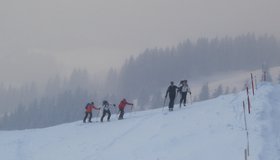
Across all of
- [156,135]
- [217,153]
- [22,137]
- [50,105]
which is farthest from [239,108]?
[50,105]

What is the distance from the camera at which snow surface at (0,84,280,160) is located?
20.5 metres

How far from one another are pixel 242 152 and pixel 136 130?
404 inches

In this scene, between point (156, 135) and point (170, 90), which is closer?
point (156, 135)

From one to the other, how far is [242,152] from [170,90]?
1345 cm

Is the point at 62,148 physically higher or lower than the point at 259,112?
lower

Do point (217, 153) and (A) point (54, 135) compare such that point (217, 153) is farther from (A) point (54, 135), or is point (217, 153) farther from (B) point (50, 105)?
(B) point (50, 105)

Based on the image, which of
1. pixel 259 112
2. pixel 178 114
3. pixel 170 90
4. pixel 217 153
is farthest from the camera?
pixel 170 90

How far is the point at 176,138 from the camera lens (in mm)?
23969

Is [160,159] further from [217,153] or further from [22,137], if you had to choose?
[22,137]

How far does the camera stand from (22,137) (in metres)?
35.6

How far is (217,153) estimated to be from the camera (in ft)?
65.8

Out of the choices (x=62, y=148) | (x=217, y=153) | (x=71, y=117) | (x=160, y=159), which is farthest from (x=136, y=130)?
(x=71, y=117)

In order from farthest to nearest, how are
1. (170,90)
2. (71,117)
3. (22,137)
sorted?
1. (71,117)
2. (22,137)
3. (170,90)

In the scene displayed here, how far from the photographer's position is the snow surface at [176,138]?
20516 mm
